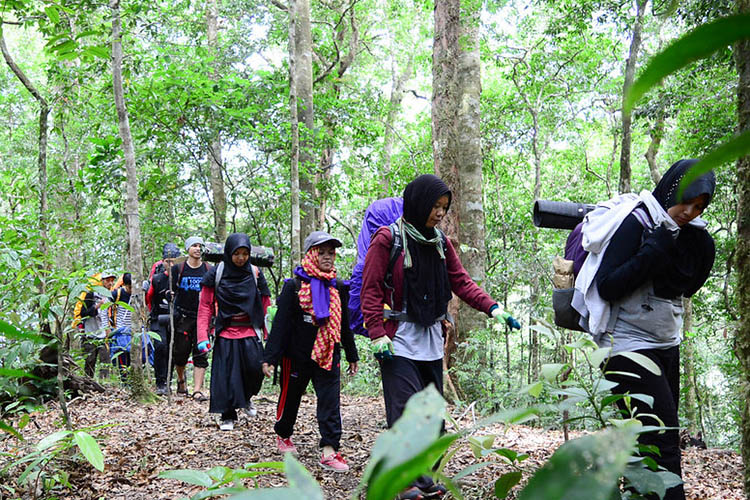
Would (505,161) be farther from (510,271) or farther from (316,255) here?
(316,255)

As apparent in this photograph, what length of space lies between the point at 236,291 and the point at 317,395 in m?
1.97

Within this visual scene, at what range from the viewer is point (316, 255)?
5559 mm

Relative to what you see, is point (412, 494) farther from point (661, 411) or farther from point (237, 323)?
point (237, 323)

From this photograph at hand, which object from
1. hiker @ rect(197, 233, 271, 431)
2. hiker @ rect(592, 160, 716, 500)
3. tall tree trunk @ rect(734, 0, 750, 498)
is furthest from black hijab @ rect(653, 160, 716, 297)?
hiker @ rect(197, 233, 271, 431)

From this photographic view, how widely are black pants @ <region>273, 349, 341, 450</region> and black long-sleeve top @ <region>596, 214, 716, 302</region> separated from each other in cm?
274

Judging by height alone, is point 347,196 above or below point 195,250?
above

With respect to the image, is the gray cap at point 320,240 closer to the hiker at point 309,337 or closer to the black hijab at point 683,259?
the hiker at point 309,337

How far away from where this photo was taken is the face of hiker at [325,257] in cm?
551

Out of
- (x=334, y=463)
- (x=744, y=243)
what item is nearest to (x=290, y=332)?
(x=334, y=463)

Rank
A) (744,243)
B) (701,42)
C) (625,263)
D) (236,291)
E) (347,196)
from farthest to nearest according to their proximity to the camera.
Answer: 1. (347,196)
2. (236,291)
3. (625,263)
4. (744,243)
5. (701,42)

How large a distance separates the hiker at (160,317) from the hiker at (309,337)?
12.8 ft

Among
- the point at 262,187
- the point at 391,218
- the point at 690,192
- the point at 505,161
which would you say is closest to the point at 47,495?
the point at 391,218

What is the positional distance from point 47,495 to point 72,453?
73 centimetres

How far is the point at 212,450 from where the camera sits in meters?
5.32
